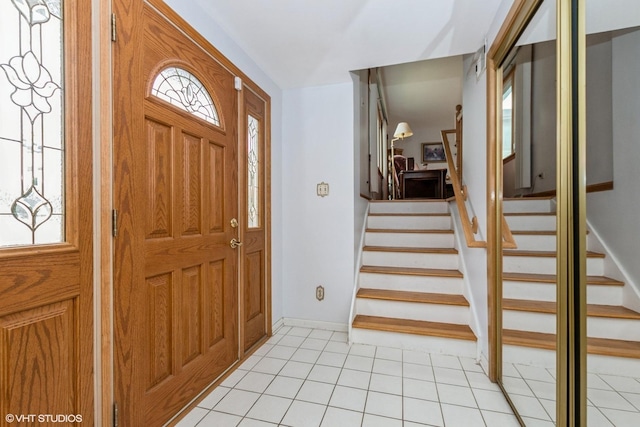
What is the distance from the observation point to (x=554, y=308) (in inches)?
46.4

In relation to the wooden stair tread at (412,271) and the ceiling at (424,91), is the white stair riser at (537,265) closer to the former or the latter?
the wooden stair tread at (412,271)

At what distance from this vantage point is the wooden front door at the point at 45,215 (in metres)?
0.91

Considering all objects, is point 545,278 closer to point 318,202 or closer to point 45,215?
point 318,202

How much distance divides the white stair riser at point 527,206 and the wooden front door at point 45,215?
1.93 meters

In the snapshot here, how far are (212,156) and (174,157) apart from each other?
34 centimetres

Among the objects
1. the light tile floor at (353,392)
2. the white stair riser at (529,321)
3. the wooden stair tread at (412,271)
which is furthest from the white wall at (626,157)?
the wooden stair tread at (412,271)

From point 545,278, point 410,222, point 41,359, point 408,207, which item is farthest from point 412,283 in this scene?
point 41,359

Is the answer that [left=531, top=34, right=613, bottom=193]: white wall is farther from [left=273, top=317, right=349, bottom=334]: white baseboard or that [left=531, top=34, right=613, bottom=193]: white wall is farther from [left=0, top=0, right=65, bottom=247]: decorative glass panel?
[left=273, top=317, right=349, bottom=334]: white baseboard

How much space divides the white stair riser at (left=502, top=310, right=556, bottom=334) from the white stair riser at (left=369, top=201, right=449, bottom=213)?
6.77ft

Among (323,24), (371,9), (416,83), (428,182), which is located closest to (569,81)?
(371,9)

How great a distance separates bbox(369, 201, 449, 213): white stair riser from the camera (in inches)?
143

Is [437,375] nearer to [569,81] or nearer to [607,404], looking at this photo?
[607,404]

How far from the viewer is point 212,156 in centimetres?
187

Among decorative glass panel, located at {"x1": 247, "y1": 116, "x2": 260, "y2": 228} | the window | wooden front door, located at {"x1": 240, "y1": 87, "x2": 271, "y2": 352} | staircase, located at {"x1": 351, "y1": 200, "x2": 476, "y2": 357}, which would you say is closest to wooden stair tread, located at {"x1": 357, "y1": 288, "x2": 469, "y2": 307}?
staircase, located at {"x1": 351, "y1": 200, "x2": 476, "y2": 357}
